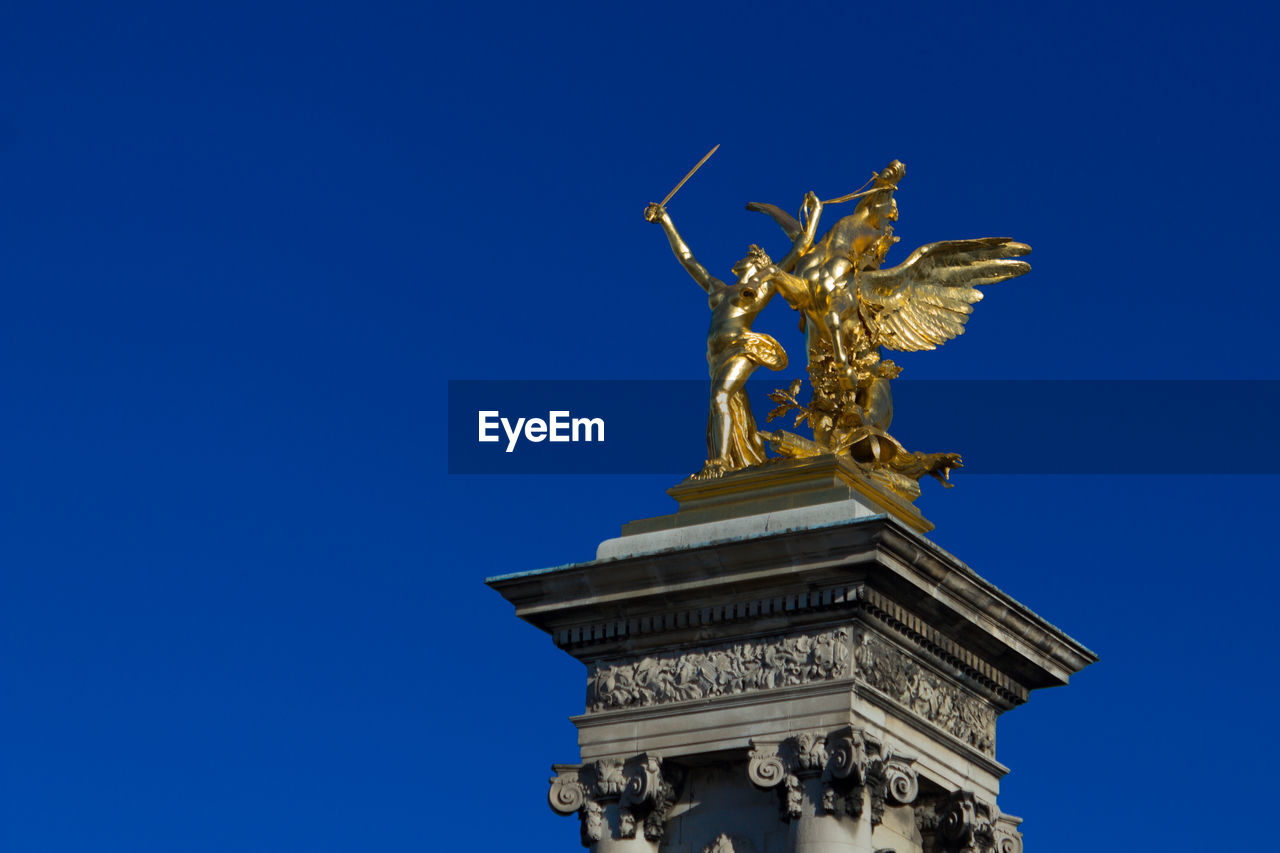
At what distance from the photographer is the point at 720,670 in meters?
25.9

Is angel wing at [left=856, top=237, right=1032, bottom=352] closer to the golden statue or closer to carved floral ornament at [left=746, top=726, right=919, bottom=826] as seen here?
the golden statue

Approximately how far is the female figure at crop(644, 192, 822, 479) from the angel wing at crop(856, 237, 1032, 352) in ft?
3.18

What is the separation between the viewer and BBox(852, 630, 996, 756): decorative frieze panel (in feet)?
83.4

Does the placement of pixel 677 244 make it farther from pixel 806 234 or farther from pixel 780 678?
pixel 780 678

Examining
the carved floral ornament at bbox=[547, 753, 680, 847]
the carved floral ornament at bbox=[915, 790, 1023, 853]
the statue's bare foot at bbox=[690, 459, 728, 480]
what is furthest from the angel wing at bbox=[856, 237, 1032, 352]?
the carved floral ornament at bbox=[547, 753, 680, 847]

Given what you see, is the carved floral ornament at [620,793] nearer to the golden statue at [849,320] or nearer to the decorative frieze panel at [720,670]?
the decorative frieze panel at [720,670]

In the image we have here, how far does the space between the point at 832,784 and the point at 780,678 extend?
1342 mm

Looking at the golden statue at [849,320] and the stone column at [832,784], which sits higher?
the golden statue at [849,320]

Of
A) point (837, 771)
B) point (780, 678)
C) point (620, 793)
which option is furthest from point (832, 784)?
point (620, 793)

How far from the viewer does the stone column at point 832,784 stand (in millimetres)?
24562

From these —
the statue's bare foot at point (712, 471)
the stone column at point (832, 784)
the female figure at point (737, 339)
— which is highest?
the female figure at point (737, 339)

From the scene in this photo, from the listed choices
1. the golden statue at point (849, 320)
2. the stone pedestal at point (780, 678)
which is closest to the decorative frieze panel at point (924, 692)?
the stone pedestal at point (780, 678)

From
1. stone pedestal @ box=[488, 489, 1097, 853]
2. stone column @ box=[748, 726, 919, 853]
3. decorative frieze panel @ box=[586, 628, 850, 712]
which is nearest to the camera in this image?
stone column @ box=[748, 726, 919, 853]

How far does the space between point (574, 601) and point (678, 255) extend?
4.75 m
